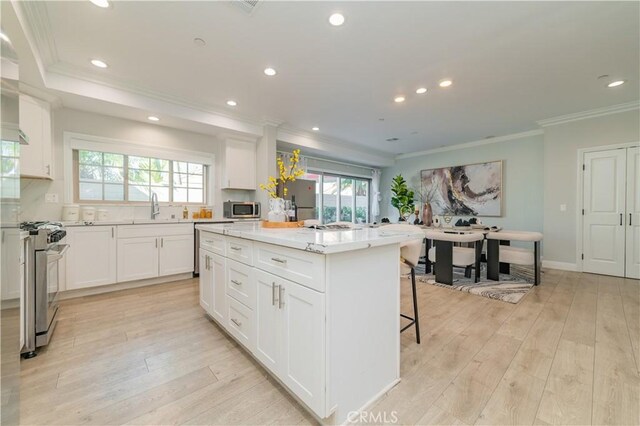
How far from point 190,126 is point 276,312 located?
3.75 meters

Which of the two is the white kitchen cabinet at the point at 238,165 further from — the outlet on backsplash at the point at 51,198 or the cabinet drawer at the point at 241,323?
the cabinet drawer at the point at 241,323

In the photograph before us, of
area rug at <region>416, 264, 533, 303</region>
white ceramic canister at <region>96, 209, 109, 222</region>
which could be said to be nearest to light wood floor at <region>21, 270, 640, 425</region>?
area rug at <region>416, 264, 533, 303</region>

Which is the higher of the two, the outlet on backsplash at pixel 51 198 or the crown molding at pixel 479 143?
the crown molding at pixel 479 143

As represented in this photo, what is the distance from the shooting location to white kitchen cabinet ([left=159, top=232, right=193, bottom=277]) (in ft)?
11.9

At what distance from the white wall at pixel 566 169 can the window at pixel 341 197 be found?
431 cm

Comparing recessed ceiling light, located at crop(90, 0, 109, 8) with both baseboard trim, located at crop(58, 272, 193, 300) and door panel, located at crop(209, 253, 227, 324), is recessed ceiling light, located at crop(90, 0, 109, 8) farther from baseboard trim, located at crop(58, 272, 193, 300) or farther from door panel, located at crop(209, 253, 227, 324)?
baseboard trim, located at crop(58, 272, 193, 300)

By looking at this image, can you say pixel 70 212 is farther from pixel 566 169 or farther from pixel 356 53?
pixel 566 169

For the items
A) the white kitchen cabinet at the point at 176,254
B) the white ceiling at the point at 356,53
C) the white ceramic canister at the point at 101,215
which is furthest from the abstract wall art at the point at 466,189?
the white ceramic canister at the point at 101,215

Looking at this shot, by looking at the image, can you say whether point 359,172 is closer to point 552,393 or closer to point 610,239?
point 610,239

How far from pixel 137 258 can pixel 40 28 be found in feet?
8.34

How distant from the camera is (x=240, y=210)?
4.45 m

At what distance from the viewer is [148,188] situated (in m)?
4.05

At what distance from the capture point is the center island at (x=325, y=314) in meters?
1.17

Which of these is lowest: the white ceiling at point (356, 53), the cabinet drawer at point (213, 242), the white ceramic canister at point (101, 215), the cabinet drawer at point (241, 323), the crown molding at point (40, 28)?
the cabinet drawer at point (241, 323)
